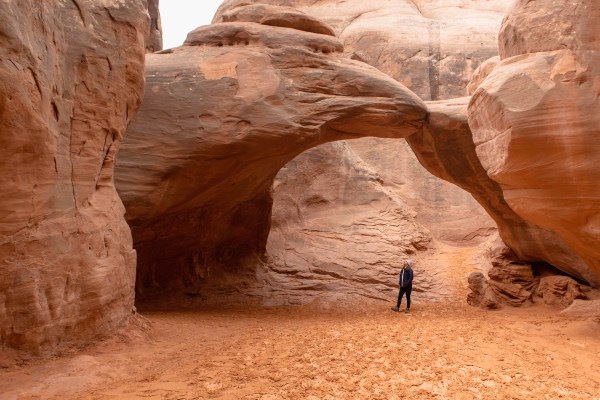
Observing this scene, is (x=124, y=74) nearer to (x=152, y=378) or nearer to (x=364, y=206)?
(x=152, y=378)

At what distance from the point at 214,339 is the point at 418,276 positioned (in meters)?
7.09

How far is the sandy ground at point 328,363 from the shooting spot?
420cm

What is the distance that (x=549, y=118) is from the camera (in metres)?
5.80

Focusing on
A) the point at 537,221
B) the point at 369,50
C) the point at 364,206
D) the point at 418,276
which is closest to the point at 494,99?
the point at 537,221

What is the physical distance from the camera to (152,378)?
4605mm

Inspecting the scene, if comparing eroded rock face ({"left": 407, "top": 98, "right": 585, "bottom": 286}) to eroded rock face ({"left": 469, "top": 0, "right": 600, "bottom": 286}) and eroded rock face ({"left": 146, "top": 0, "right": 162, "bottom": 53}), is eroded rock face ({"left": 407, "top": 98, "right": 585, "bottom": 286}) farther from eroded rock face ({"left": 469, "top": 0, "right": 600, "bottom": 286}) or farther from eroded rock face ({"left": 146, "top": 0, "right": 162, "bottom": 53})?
eroded rock face ({"left": 146, "top": 0, "right": 162, "bottom": 53})

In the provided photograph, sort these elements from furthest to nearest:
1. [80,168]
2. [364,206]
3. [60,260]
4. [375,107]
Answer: [364,206], [375,107], [80,168], [60,260]

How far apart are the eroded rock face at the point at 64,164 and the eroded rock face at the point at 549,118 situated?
452 cm

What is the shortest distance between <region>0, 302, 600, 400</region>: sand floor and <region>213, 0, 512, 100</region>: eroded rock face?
11.4 metres

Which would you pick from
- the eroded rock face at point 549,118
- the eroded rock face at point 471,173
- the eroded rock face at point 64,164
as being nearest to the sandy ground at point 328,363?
the eroded rock face at point 64,164

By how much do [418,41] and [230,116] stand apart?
39.0 feet

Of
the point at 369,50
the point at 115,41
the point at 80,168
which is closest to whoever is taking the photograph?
the point at 80,168

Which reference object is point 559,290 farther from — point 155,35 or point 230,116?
point 155,35

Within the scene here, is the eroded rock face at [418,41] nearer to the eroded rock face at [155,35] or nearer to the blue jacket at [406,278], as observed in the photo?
the eroded rock face at [155,35]
